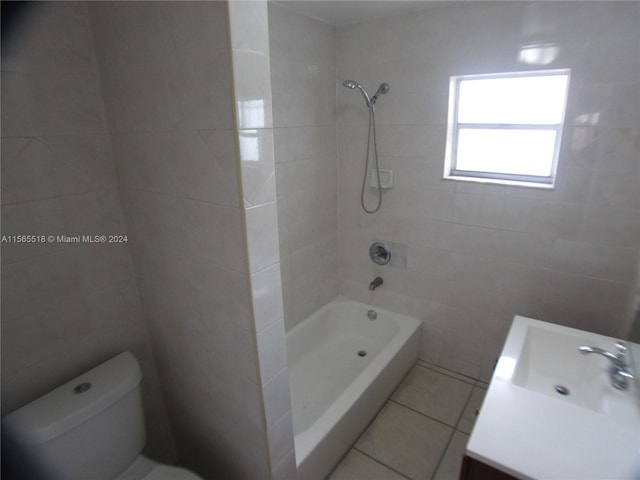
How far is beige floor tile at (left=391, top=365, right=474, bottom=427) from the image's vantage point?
7.05 ft

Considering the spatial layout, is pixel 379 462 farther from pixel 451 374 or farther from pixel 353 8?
pixel 353 8

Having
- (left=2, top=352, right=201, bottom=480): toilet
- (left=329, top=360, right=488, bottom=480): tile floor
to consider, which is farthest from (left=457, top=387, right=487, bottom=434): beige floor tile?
(left=2, top=352, right=201, bottom=480): toilet

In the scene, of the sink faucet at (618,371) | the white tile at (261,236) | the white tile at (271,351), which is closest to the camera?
the white tile at (261,236)

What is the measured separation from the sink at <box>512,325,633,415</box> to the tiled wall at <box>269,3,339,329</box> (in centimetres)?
140

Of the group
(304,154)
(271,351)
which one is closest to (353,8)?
(304,154)

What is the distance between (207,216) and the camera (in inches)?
43.2

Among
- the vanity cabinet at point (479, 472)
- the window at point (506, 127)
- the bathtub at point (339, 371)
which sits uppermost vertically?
the window at point (506, 127)

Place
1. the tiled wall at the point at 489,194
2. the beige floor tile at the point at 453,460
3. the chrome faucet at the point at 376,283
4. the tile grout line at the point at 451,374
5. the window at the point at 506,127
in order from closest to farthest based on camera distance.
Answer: the tiled wall at the point at 489,194 → the beige floor tile at the point at 453,460 → the window at the point at 506,127 → the tile grout line at the point at 451,374 → the chrome faucet at the point at 376,283

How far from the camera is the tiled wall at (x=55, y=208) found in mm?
1198

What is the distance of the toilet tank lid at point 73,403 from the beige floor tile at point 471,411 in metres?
1.77

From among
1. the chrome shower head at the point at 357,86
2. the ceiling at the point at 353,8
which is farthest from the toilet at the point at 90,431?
the ceiling at the point at 353,8

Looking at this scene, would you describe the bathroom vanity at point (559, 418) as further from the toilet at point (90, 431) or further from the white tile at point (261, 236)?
the toilet at point (90, 431)

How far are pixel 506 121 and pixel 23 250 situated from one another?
2.38 metres

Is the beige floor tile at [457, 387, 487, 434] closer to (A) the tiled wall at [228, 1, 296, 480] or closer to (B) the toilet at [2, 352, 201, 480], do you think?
(A) the tiled wall at [228, 1, 296, 480]
